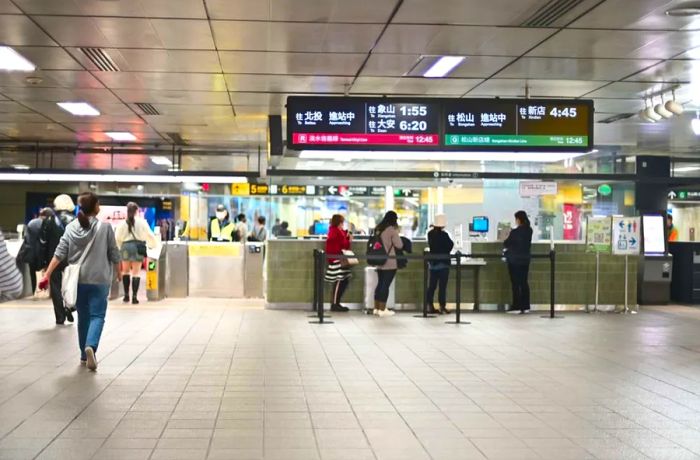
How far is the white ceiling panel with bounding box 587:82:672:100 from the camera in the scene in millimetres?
10067

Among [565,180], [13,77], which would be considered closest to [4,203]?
[13,77]

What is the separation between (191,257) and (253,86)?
5.24 metres

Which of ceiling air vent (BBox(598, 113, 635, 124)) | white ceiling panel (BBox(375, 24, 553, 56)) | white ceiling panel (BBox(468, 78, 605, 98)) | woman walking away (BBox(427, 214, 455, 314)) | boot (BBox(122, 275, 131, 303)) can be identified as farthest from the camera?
boot (BBox(122, 275, 131, 303))

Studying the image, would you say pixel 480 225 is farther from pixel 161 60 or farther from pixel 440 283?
pixel 161 60

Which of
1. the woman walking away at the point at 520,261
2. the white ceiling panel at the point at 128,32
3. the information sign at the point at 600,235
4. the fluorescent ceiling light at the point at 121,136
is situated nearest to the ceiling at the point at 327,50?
the white ceiling panel at the point at 128,32

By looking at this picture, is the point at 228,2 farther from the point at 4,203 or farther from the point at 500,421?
the point at 4,203

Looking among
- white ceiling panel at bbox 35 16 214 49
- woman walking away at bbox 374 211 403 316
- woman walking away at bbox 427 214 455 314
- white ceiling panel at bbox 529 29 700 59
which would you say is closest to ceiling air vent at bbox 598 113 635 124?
woman walking away at bbox 427 214 455 314

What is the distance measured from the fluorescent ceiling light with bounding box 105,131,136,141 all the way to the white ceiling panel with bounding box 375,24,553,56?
8373 mm

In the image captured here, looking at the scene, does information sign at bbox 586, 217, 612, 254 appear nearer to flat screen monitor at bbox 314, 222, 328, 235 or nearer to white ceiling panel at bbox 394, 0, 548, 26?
flat screen monitor at bbox 314, 222, 328, 235

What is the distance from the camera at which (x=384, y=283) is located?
12.0 m

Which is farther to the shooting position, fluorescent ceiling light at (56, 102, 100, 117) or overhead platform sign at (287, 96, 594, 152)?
fluorescent ceiling light at (56, 102, 100, 117)

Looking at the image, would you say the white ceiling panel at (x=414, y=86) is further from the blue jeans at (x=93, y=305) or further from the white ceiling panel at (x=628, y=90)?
the blue jeans at (x=93, y=305)

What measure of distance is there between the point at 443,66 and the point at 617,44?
2047 millimetres

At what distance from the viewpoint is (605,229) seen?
503 inches
